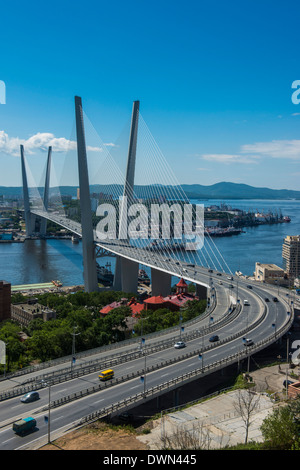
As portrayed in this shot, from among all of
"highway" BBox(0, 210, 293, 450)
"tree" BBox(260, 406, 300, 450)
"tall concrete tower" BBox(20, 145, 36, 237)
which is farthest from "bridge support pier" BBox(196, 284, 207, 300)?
"tall concrete tower" BBox(20, 145, 36, 237)

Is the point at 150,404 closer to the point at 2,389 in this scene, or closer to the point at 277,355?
the point at 2,389

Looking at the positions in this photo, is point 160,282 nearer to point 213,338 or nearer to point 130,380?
point 213,338

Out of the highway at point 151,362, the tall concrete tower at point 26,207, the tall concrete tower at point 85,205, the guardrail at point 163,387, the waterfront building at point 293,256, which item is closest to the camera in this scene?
the guardrail at point 163,387

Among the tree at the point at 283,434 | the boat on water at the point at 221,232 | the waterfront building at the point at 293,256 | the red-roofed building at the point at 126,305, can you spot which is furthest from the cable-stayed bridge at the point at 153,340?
the boat on water at the point at 221,232

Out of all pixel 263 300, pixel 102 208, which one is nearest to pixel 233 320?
pixel 263 300

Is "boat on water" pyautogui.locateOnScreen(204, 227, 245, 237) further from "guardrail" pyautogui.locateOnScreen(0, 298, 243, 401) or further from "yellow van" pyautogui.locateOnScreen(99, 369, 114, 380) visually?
"yellow van" pyautogui.locateOnScreen(99, 369, 114, 380)

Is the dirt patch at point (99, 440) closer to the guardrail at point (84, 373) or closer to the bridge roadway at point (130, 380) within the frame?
the bridge roadway at point (130, 380)

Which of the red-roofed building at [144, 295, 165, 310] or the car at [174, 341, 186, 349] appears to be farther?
the red-roofed building at [144, 295, 165, 310]
